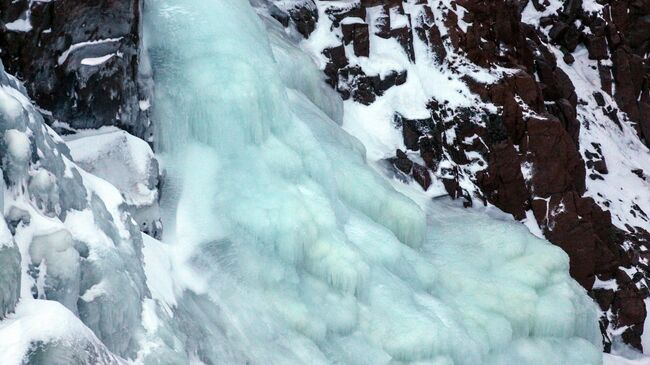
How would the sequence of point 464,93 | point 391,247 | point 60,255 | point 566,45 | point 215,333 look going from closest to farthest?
1. point 60,255
2. point 215,333
3. point 391,247
4. point 464,93
5. point 566,45

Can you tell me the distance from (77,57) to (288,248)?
2585mm

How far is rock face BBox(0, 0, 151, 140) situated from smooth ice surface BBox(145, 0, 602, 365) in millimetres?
688

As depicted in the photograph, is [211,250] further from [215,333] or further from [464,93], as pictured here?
[464,93]

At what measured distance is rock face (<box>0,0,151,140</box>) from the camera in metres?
8.29

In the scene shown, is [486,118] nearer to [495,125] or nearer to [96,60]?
[495,125]

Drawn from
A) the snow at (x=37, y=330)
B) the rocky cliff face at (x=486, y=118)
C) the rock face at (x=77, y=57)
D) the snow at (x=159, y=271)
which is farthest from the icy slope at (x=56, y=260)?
Result: the rocky cliff face at (x=486, y=118)

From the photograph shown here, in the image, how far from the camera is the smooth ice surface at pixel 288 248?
332 inches

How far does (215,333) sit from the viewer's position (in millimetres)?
7723

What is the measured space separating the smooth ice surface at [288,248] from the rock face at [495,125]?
103 inches

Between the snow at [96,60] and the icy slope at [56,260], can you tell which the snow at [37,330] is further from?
the snow at [96,60]

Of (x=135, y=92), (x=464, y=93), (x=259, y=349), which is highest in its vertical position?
(x=135, y=92)

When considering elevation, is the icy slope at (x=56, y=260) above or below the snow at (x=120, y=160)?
above

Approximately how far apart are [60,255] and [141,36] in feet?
13.2

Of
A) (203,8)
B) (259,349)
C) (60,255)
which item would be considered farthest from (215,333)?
(203,8)
